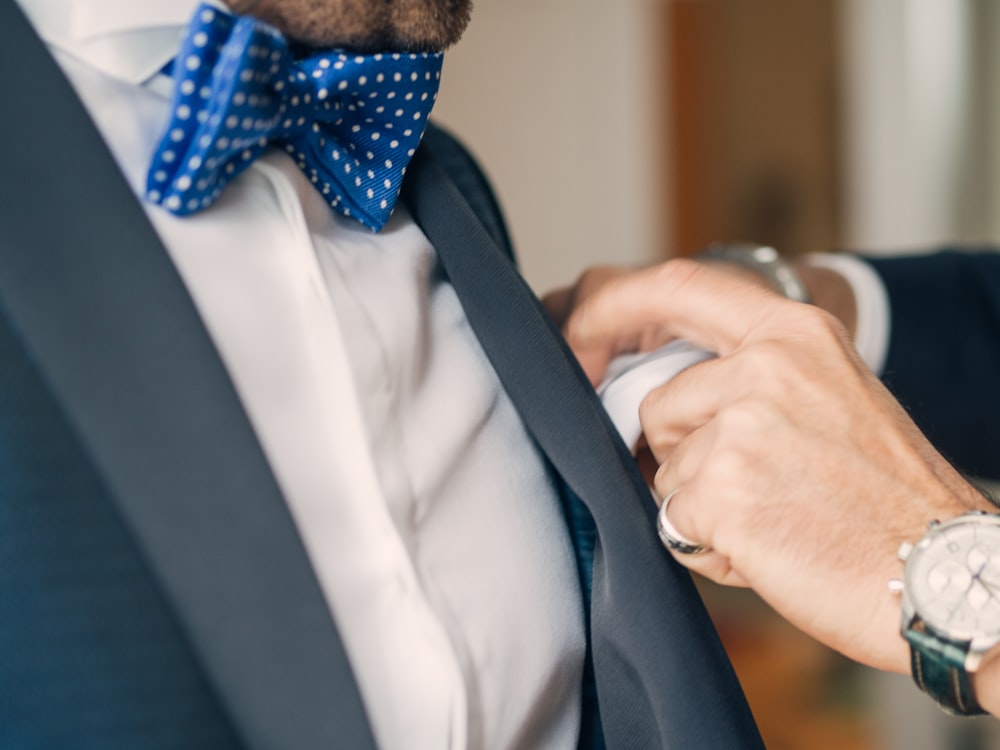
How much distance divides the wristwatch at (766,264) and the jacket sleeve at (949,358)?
20 centimetres

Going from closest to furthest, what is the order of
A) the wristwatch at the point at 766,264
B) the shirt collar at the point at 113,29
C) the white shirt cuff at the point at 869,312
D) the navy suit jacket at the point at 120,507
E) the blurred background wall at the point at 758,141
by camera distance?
the navy suit jacket at the point at 120,507, the shirt collar at the point at 113,29, the wristwatch at the point at 766,264, the white shirt cuff at the point at 869,312, the blurred background wall at the point at 758,141

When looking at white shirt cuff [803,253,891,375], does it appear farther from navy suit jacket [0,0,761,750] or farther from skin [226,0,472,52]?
navy suit jacket [0,0,761,750]

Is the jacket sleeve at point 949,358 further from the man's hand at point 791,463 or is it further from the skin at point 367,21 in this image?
the skin at point 367,21

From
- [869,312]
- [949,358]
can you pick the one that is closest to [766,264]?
[869,312]

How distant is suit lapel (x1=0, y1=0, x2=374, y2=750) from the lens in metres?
0.39

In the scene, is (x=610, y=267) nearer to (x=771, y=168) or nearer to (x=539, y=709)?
(x=539, y=709)

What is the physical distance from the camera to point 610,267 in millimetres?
722

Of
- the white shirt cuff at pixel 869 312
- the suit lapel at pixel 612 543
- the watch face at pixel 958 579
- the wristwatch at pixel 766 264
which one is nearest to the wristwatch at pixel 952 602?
the watch face at pixel 958 579

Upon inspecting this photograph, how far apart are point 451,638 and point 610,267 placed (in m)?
0.34

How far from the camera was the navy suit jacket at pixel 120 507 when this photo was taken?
0.38 metres

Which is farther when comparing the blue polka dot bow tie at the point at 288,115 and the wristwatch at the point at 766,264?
the wristwatch at the point at 766,264

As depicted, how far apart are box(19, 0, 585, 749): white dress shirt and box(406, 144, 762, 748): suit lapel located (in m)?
0.03

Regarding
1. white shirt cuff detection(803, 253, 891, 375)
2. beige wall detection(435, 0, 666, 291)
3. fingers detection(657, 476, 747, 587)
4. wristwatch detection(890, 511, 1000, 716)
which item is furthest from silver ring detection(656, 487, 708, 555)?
beige wall detection(435, 0, 666, 291)

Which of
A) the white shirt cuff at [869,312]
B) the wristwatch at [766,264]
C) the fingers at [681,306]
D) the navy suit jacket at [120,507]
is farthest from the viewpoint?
the white shirt cuff at [869,312]
